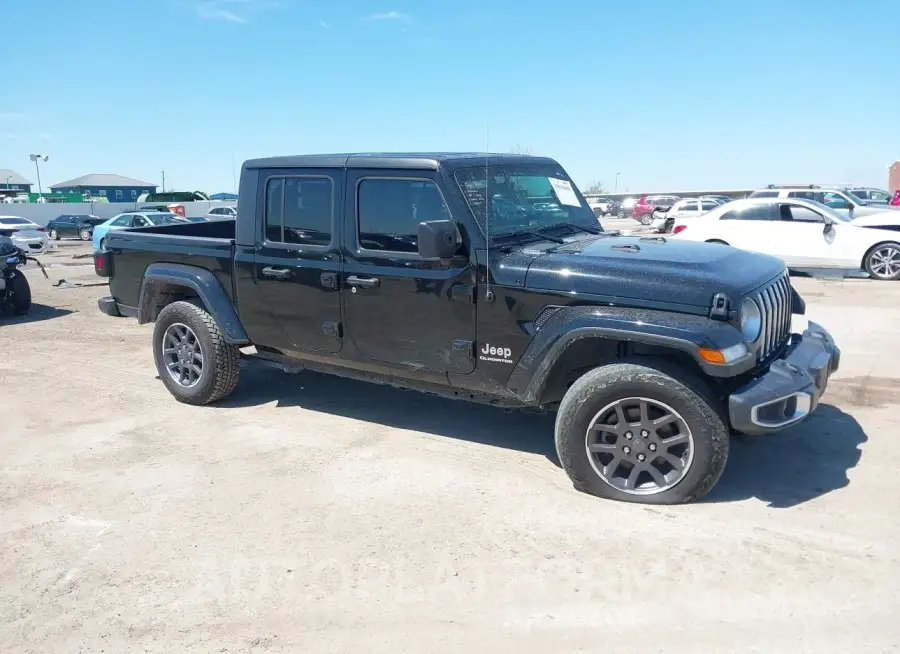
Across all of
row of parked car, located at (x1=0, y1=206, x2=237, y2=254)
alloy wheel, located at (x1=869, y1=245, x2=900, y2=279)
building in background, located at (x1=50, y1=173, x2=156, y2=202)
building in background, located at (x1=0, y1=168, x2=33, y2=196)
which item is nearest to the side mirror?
alloy wheel, located at (x1=869, y1=245, x2=900, y2=279)

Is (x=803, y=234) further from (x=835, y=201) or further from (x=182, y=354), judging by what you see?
(x=182, y=354)

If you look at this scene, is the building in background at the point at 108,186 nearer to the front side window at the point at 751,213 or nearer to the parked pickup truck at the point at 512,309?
the front side window at the point at 751,213

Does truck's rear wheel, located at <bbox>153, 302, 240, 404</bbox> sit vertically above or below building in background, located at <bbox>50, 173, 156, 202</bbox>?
below

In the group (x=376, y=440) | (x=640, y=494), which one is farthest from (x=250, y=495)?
(x=640, y=494)

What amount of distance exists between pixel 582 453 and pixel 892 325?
6346 mm

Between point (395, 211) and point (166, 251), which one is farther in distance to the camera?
point (166, 251)

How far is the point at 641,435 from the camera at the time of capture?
13.3ft

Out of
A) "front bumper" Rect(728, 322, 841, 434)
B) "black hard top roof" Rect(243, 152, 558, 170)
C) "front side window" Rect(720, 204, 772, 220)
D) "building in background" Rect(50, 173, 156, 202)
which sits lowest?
"front bumper" Rect(728, 322, 841, 434)

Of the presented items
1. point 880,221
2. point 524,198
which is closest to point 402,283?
point 524,198

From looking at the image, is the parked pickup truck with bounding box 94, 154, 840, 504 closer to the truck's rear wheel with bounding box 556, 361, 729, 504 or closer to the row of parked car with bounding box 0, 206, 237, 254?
the truck's rear wheel with bounding box 556, 361, 729, 504

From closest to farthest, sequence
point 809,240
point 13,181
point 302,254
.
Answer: point 302,254, point 809,240, point 13,181

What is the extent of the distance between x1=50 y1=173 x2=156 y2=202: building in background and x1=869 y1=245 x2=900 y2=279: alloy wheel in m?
84.7

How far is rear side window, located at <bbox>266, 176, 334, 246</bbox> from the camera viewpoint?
515 cm

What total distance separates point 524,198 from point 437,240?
106 centimetres
